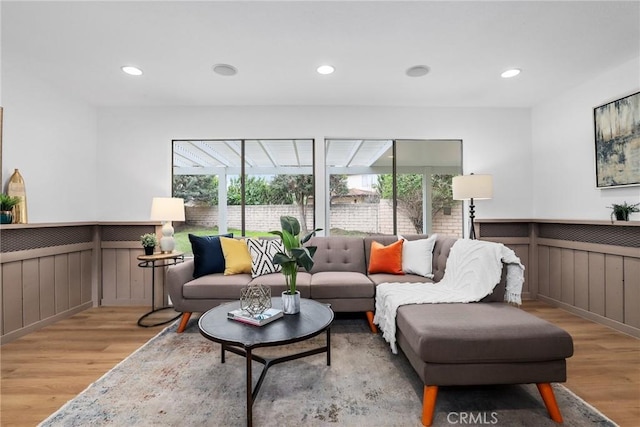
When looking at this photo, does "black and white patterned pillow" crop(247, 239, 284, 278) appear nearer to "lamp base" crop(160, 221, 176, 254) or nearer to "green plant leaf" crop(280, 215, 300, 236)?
"lamp base" crop(160, 221, 176, 254)

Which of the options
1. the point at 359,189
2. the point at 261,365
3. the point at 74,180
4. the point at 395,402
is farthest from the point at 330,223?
the point at 74,180

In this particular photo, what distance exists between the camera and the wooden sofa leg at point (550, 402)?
1522mm

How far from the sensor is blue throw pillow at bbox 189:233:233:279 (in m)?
2.94

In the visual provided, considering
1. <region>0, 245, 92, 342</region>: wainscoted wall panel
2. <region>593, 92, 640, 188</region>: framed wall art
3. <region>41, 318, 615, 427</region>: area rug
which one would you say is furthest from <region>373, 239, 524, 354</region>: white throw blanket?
<region>0, 245, 92, 342</region>: wainscoted wall panel

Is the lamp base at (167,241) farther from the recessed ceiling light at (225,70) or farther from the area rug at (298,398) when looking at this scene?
the recessed ceiling light at (225,70)

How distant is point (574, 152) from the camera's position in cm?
316

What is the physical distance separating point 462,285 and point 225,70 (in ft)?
9.21

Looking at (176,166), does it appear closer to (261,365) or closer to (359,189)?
(359,189)

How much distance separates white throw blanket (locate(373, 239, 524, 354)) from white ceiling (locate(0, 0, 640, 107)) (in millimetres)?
1603

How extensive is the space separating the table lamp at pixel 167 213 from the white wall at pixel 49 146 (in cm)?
98

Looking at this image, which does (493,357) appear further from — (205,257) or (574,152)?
(574,152)

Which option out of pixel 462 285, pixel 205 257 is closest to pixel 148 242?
pixel 205 257

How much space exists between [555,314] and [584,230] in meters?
0.92

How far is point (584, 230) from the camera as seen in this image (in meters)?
3.00
